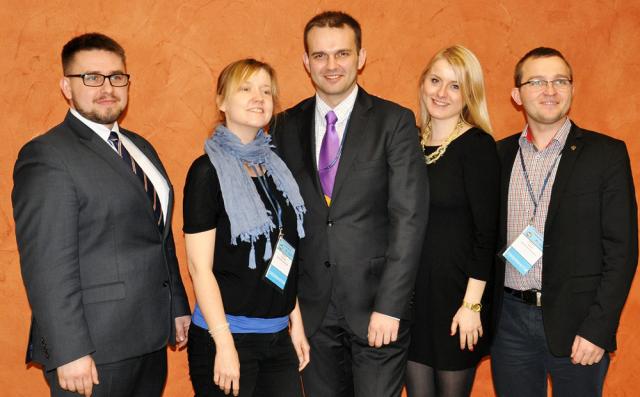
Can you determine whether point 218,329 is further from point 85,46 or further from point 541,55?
point 541,55

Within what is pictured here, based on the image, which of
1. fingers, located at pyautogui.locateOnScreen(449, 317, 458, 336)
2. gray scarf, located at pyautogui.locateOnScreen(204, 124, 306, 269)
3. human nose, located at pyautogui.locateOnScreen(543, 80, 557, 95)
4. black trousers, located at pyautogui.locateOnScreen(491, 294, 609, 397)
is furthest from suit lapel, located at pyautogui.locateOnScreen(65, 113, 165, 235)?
human nose, located at pyautogui.locateOnScreen(543, 80, 557, 95)

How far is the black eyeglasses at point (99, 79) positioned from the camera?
84.0 inches

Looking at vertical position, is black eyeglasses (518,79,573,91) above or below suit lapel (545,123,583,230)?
above

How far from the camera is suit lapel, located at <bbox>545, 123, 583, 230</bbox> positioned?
240cm

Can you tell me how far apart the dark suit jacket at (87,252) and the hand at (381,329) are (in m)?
0.79

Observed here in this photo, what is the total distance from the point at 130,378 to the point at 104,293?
35 cm

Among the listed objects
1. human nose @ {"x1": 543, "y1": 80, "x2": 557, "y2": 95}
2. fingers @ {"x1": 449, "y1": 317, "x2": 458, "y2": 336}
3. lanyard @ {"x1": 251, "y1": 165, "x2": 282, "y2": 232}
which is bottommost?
fingers @ {"x1": 449, "y1": 317, "x2": 458, "y2": 336}

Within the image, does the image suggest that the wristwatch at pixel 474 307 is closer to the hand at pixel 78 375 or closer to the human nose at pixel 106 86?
the hand at pixel 78 375

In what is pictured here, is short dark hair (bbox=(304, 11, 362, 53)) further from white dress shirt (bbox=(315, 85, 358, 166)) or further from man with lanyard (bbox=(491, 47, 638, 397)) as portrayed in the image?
man with lanyard (bbox=(491, 47, 638, 397))

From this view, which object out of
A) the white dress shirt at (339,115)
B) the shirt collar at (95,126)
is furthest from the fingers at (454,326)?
the shirt collar at (95,126)

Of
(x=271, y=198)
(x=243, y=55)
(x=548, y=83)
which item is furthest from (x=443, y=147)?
(x=243, y=55)

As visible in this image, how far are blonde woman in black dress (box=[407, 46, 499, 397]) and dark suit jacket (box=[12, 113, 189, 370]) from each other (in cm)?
107

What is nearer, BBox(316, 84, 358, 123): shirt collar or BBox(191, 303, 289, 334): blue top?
BBox(191, 303, 289, 334): blue top

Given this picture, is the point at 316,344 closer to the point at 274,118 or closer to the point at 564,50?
the point at 274,118
